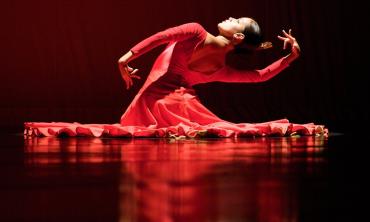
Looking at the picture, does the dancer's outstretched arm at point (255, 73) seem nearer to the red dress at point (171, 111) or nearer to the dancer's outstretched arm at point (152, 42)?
the red dress at point (171, 111)

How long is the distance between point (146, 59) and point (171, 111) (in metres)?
2.07

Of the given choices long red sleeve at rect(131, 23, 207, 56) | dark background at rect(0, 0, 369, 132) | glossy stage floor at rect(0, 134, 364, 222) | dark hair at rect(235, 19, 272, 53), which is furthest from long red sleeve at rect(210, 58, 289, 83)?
dark background at rect(0, 0, 369, 132)

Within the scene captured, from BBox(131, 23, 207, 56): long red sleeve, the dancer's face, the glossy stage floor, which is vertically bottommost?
the glossy stage floor

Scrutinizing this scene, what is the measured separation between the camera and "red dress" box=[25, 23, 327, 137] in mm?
2695

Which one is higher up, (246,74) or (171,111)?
(246,74)

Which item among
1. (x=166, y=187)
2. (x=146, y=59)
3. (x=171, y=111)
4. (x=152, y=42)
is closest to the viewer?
(x=166, y=187)

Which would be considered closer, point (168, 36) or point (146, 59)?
point (168, 36)

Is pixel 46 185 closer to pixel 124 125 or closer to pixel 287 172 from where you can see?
pixel 287 172

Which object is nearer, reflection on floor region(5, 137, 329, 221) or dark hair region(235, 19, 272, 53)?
reflection on floor region(5, 137, 329, 221)

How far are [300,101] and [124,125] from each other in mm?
2579

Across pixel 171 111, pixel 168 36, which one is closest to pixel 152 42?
pixel 168 36

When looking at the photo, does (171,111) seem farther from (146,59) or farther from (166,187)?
(146,59)

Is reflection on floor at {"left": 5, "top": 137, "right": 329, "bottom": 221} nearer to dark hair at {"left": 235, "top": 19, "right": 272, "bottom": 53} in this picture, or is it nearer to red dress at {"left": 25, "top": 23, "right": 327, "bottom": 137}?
red dress at {"left": 25, "top": 23, "right": 327, "bottom": 137}

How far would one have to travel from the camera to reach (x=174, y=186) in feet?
3.56
